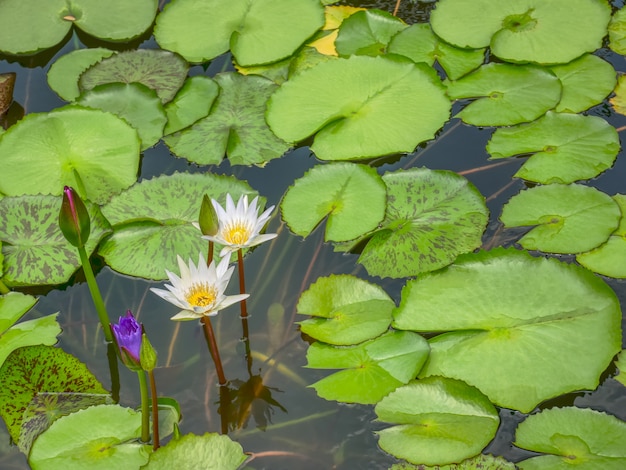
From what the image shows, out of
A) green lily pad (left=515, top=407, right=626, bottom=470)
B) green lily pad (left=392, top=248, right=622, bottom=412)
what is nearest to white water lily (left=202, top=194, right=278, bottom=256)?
green lily pad (left=392, top=248, right=622, bottom=412)

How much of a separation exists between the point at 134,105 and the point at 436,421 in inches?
72.9

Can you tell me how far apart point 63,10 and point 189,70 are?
0.76 meters

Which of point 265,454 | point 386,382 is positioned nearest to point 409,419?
point 386,382

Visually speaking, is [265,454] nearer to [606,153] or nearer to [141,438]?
[141,438]

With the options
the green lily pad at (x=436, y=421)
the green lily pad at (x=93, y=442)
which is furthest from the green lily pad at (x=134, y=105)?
the green lily pad at (x=436, y=421)

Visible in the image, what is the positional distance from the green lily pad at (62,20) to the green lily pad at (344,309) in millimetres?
1796

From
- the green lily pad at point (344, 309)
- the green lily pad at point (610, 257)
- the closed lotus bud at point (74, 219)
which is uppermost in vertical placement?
the closed lotus bud at point (74, 219)

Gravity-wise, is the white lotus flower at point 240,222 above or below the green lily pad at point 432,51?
below

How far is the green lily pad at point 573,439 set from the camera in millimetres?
1881

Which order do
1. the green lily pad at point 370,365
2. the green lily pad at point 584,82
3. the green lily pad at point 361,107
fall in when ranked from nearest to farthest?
the green lily pad at point 370,365 < the green lily pad at point 361,107 < the green lily pad at point 584,82

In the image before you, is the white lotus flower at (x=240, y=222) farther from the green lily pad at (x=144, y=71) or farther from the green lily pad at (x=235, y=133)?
the green lily pad at (x=144, y=71)

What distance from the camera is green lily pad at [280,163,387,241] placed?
2523 millimetres

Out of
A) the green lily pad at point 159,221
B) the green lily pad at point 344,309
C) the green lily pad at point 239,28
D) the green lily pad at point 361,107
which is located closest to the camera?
the green lily pad at point 344,309

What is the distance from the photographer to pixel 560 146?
2.77 metres
